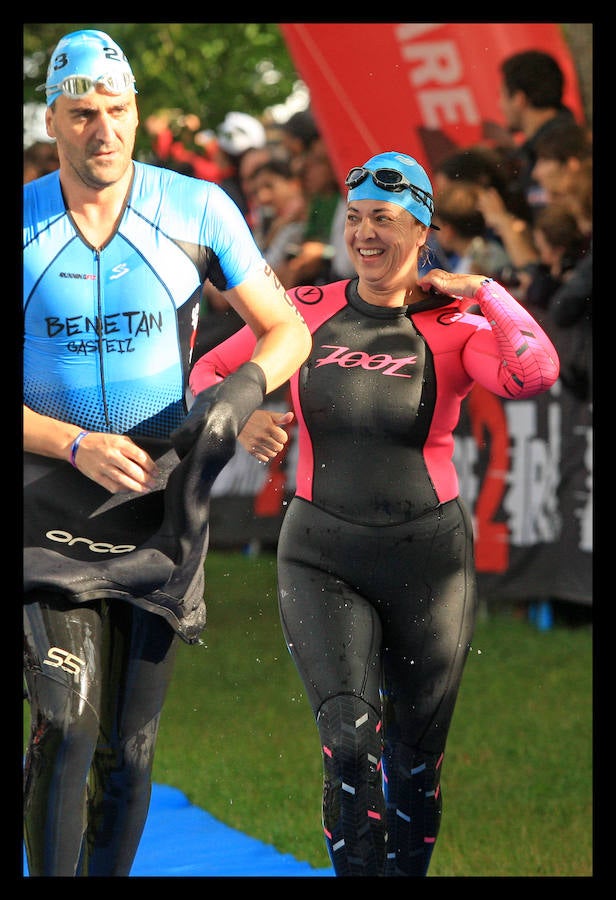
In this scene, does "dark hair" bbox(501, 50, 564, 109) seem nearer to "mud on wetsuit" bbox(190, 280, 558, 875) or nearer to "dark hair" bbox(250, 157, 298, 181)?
"dark hair" bbox(250, 157, 298, 181)

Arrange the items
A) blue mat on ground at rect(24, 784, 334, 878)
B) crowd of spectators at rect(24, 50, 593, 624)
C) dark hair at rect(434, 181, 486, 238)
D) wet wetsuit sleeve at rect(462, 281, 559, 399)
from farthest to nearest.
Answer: crowd of spectators at rect(24, 50, 593, 624) < dark hair at rect(434, 181, 486, 238) < blue mat on ground at rect(24, 784, 334, 878) < wet wetsuit sleeve at rect(462, 281, 559, 399)

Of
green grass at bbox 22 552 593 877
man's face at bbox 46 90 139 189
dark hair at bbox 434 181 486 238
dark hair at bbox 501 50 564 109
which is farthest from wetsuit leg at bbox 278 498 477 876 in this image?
dark hair at bbox 501 50 564 109

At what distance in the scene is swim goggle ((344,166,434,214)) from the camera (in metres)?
4.50

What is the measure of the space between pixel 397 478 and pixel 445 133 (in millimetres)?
3195

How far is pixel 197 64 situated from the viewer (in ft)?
29.0

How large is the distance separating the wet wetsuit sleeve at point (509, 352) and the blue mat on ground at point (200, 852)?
2017mm

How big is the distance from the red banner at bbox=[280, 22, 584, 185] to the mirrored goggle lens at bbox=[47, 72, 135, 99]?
1.99m

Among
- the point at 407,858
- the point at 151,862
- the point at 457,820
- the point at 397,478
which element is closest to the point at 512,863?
the point at 457,820

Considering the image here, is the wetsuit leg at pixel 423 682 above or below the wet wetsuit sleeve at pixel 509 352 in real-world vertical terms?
below

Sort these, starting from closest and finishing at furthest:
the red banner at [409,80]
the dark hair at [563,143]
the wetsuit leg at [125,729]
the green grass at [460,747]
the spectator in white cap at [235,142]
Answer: the wetsuit leg at [125,729], the green grass at [460,747], the red banner at [409,80], the dark hair at [563,143], the spectator in white cap at [235,142]

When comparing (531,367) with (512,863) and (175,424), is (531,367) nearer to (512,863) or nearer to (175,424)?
(175,424)

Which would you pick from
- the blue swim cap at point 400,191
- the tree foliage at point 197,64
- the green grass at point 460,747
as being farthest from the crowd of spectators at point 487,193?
the green grass at point 460,747

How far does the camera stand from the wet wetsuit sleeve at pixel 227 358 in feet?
14.9

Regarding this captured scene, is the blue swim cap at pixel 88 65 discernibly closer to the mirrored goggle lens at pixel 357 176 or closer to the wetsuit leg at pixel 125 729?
the mirrored goggle lens at pixel 357 176
